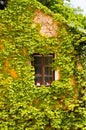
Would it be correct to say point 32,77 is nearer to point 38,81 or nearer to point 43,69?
point 38,81

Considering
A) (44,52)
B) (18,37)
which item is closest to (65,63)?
(44,52)

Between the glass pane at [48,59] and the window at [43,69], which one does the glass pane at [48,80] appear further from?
the glass pane at [48,59]

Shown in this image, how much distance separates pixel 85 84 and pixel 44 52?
2563 mm

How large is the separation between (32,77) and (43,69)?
710 mm

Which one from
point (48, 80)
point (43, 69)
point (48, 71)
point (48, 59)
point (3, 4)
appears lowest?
point (48, 80)

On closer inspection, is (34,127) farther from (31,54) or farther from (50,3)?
(50,3)

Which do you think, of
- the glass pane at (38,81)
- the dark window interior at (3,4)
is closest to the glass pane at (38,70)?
the glass pane at (38,81)

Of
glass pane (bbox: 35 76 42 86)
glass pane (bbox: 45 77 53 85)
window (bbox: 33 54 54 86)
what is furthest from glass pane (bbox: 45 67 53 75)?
glass pane (bbox: 35 76 42 86)

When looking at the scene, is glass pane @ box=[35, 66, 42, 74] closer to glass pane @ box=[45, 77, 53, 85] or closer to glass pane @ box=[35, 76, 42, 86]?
glass pane @ box=[35, 76, 42, 86]

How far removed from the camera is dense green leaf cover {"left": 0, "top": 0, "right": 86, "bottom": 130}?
16.8m

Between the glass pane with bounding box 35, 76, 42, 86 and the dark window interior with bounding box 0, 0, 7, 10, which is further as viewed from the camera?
the dark window interior with bounding box 0, 0, 7, 10

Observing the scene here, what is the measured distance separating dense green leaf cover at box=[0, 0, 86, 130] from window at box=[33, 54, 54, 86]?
29 cm

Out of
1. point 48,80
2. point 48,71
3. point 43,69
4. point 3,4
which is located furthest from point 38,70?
point 3,4

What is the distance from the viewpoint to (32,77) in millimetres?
16891
